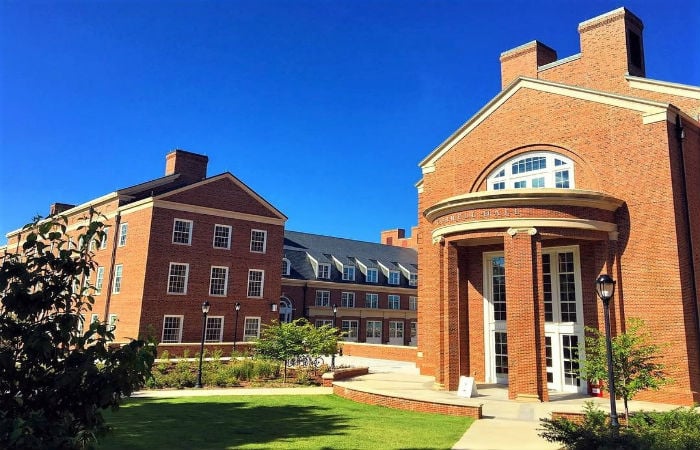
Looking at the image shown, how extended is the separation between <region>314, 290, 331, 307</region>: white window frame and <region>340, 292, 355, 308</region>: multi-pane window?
5.57 ft

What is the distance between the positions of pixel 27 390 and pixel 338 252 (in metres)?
49.7

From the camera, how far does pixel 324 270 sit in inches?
1988

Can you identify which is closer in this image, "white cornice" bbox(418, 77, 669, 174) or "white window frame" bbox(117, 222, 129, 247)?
"white cornice" bbox(418, 77, 669, 174)

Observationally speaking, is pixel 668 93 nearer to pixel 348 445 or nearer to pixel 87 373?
pixel 348 445

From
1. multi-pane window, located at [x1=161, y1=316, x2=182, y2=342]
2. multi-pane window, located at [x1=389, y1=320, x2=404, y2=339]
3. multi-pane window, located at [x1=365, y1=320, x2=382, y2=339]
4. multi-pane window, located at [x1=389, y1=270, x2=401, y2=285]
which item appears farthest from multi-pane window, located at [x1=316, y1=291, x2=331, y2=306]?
multi-pane window, located at [x1=161, y1=316, x2=182, y2=342]

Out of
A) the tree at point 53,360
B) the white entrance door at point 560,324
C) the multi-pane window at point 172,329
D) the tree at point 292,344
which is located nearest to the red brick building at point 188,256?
the multi-pane window at point 172,329

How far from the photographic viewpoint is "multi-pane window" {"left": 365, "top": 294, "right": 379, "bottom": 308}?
52916 mm

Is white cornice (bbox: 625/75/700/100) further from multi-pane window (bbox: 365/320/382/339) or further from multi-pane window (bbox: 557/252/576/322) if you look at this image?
multi-pane window (bbox: 365/320/382/339)

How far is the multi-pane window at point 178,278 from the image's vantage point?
3275cm

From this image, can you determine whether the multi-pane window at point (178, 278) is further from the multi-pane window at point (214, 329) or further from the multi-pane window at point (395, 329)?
the multi-pane window at point (395, 329)

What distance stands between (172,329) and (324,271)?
2046 centimetres

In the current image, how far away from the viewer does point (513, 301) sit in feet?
54.0

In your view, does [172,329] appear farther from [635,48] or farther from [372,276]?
[635,48]

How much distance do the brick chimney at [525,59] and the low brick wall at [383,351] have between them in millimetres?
17271
